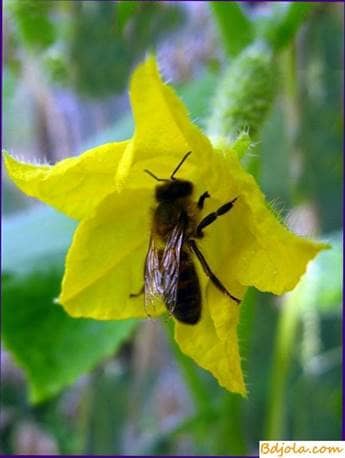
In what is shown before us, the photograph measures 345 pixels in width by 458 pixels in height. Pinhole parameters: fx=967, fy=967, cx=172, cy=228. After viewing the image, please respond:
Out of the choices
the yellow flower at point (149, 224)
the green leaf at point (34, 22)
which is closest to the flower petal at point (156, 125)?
the yellow flower at point (149, 224)

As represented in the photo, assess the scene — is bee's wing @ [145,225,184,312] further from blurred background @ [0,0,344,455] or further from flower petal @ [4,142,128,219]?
blurred background @ [0,0,344,455]

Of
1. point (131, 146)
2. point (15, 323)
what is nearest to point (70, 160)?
point (131, 146)

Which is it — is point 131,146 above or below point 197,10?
below

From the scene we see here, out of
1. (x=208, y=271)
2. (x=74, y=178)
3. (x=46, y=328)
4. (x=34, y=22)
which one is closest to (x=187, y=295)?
(x=208, y=271)

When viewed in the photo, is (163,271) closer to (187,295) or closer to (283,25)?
(187,295)

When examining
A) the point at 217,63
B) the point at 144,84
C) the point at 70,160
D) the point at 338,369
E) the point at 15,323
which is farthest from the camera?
the point at 338,369

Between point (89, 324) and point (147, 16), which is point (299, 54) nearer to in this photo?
point (147, 16)

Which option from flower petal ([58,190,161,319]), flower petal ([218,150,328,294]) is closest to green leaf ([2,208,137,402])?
flower petal ([58,190,161,319])
